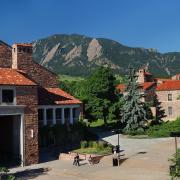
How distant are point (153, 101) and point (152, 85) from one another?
5126 mm

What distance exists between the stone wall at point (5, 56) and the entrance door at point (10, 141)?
250 inches

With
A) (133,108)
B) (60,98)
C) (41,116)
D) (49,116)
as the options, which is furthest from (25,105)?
(133,108)

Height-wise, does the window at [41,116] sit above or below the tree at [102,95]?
below

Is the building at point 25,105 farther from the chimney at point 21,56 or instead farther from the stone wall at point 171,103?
the stone wall at point 171,103

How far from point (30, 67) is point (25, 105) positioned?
1091cm

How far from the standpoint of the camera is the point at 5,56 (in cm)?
4262

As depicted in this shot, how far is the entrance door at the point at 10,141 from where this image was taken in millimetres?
36069

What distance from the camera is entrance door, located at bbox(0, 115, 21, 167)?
3607cm

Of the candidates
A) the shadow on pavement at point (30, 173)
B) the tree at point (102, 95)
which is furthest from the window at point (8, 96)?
the tree at point (102, 95)

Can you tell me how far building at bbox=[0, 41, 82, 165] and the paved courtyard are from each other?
286cm

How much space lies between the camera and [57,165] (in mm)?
34906

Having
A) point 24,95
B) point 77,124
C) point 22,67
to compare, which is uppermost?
point 22,67

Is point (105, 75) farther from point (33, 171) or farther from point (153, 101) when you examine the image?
point (33, 171)

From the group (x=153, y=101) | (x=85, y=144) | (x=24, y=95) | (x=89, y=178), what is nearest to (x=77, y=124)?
(x=85, y=144)
